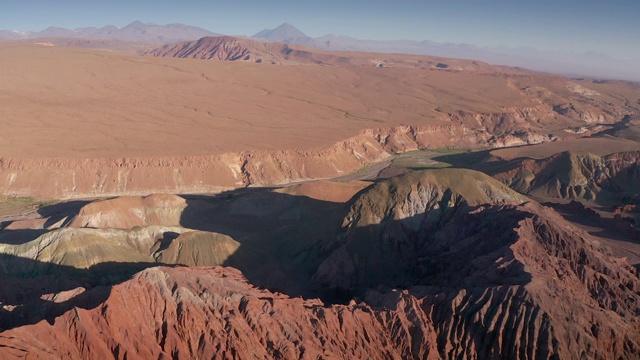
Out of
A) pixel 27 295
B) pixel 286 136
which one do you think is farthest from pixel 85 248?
pixel 286 136

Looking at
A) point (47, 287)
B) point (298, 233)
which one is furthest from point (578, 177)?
point (47, 287)

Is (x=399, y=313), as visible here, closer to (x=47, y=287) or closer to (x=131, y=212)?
(x=47, y=287)

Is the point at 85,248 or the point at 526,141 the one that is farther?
the point at 526,141

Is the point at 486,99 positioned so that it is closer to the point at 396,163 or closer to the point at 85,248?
the point at 396,163

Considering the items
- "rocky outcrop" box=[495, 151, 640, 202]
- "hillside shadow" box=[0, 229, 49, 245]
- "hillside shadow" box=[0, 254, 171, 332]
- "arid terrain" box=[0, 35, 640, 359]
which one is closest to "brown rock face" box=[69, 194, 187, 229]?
"arid terrain" box=[0, 35, 640, 359]

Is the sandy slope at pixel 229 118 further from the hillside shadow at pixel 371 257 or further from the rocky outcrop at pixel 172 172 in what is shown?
the hillside shadow at pixel 371 257

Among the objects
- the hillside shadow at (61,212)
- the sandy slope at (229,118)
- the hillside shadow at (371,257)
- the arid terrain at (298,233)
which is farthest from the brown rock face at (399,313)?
the sandy slope at (229,118)

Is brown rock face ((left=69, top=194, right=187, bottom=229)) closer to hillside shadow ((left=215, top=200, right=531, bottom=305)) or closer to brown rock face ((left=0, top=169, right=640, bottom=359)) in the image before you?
brown rock face ((left=0, top=169, right=640, bottom=359))
